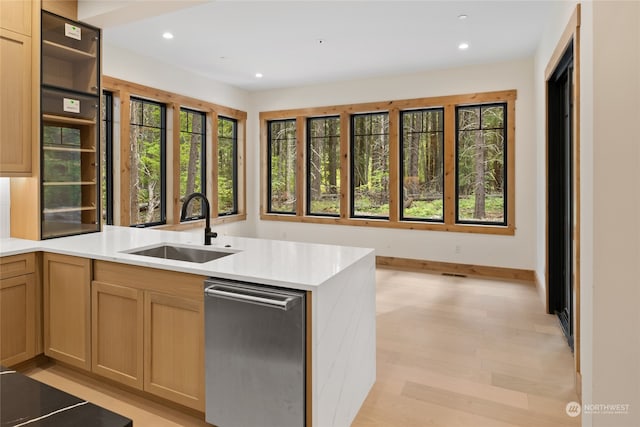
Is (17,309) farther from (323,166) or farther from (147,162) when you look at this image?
(323,166)

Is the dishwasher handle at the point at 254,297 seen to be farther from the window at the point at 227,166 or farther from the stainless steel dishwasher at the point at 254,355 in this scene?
the window at the point at 227,166

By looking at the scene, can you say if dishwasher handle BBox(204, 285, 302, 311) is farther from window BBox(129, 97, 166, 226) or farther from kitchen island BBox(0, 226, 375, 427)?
window BBox(129, 97, 166, 226)

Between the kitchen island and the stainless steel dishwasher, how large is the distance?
54mm

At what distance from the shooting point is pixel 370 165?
6.25 m

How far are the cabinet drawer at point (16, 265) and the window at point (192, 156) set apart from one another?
3067 mm

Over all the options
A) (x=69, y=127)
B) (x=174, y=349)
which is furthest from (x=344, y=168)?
(x=174, y=349)

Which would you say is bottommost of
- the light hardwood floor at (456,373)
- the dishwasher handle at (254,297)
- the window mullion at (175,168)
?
the light hardwood floor at (456,373)

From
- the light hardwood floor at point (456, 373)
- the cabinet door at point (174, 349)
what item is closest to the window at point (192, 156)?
the light hardwood floor at point (456, 373)

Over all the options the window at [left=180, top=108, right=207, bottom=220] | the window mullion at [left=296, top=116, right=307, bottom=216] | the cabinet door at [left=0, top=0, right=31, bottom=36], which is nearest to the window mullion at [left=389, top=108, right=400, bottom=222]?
the window mullion at [left=296, top=116, right=307, bottom=216]

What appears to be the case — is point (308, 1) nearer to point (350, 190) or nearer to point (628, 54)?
point (628, 54)

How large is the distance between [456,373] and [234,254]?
5.70ft

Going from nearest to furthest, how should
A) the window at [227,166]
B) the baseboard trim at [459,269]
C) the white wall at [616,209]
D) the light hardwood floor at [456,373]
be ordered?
the white wall at [616,209]
the light hardwood floor at [456,373]
the baseboard trim at [459,269]
the window at [227,166]

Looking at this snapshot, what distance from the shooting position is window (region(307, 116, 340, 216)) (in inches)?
257

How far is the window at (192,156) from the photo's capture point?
5785 millimetres
